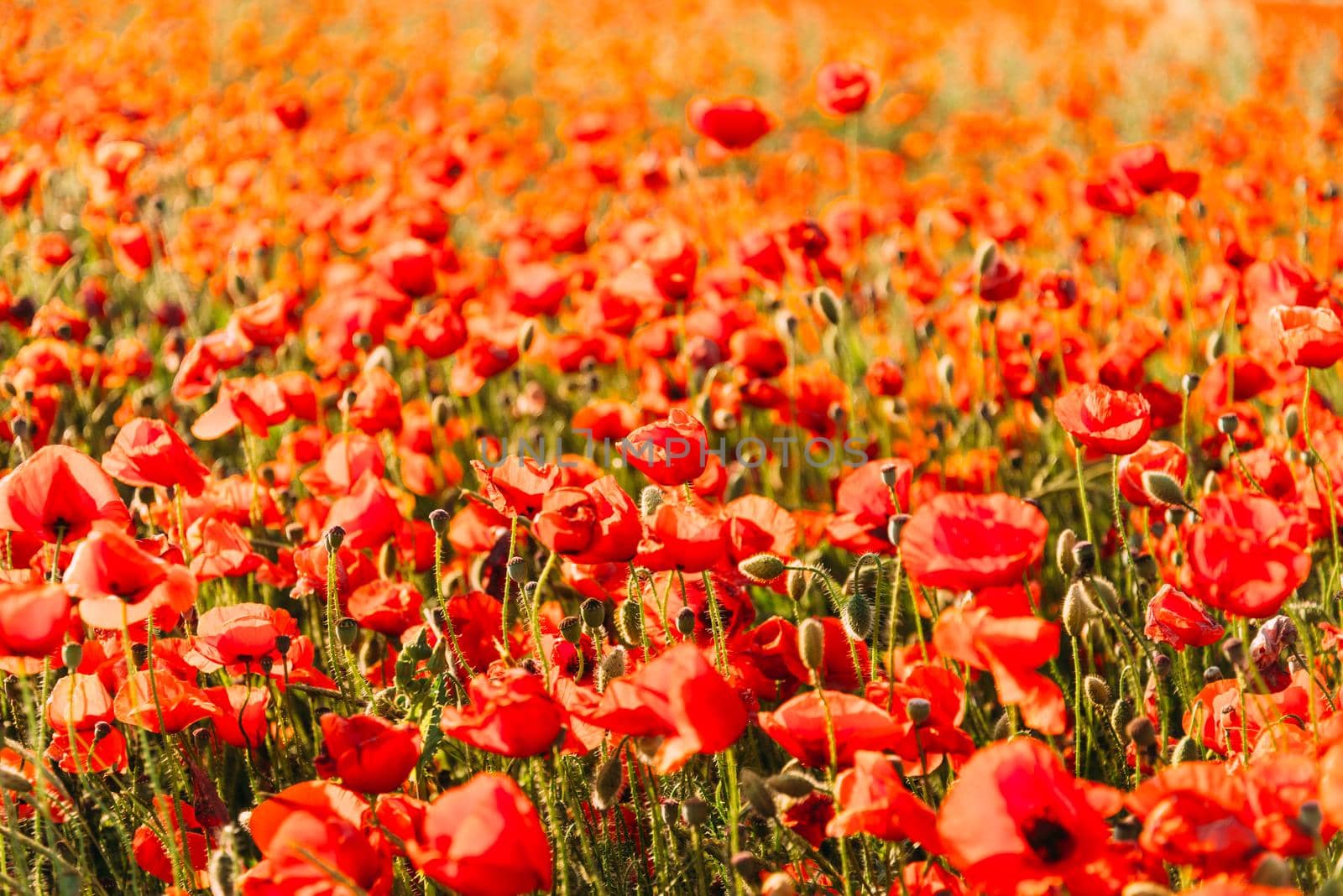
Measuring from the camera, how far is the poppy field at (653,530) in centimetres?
127

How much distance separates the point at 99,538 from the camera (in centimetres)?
132

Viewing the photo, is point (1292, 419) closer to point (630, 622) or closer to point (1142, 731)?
point (1142, 731)

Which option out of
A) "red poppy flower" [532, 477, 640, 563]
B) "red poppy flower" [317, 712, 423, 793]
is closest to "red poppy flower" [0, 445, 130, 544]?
"red poppy flower" [317, 712, 423, 793]

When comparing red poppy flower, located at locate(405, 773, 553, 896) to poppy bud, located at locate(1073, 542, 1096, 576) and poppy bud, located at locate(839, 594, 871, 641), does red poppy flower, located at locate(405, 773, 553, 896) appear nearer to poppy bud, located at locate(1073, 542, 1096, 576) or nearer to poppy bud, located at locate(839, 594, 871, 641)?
poppy bud, located at locate(839, 594, 871, 641)

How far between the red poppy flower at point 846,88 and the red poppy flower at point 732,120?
0.21 m

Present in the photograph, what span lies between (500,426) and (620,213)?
121 cm

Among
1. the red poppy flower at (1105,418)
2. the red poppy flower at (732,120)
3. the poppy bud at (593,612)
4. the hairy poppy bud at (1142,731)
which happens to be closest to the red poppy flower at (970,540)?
the hairy poppy bud at (1142,731)

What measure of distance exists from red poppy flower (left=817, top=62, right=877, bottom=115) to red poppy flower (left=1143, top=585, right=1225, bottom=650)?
81.0 inches

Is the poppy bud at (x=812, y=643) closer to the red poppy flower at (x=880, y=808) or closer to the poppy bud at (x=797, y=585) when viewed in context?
the red poppy flower at (x=880, y=808)

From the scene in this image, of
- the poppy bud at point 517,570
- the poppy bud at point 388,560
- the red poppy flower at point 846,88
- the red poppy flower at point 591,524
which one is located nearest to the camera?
the red poppy flower at point 591,524

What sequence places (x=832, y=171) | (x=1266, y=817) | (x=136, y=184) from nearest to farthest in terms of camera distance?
(x=1266, y=817) < (x=136, y=184) < (x=832, y=171)

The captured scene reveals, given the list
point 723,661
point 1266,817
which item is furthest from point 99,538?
point 1266,817

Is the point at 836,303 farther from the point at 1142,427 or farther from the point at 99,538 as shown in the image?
the point at 99,538

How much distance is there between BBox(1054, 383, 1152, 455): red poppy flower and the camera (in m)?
1.59
